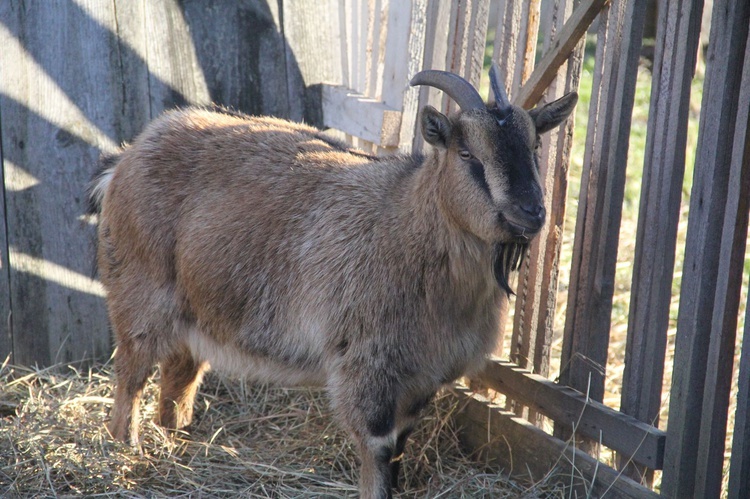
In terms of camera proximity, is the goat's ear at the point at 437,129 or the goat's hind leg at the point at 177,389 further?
the goat's hind leg at the point at 177,389

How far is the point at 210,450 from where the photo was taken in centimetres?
422

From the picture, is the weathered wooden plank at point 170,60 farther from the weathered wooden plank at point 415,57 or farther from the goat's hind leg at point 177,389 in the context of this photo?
the goat's hind leg at point 177,389

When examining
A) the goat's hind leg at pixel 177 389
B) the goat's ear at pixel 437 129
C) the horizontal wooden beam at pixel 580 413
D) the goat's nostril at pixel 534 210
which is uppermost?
the goat's ear at pixel 437 129

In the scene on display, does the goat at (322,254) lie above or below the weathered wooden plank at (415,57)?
below

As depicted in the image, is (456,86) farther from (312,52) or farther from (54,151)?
(54,151)

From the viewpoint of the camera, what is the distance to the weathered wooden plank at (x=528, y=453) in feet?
11.3

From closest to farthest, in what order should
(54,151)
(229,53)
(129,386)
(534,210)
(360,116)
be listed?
1. (534,210)
2. (129,386)
3. (54,151)
4. (360,116)
5. (229,53)

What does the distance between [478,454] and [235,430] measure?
1.31m

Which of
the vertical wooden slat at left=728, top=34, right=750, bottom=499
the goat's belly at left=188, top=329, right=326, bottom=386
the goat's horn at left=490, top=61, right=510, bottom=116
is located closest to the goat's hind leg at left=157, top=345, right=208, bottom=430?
the goat's belly at left=188, top=329, right=326, bottom=386

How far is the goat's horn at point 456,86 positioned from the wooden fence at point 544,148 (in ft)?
1.70

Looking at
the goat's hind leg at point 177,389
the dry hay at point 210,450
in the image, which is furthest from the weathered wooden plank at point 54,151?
the goat's hind leg at point 177,389

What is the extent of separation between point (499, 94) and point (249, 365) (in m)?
1.71

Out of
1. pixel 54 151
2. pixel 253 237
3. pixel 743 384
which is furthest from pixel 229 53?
pixel 743 384

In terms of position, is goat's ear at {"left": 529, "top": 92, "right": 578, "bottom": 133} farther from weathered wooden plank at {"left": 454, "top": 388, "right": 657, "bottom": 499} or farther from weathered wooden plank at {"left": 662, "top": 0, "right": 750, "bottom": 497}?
weathered wooden plank at {"left": 454, "top": 388, "right": 657, "bottom": 499}
